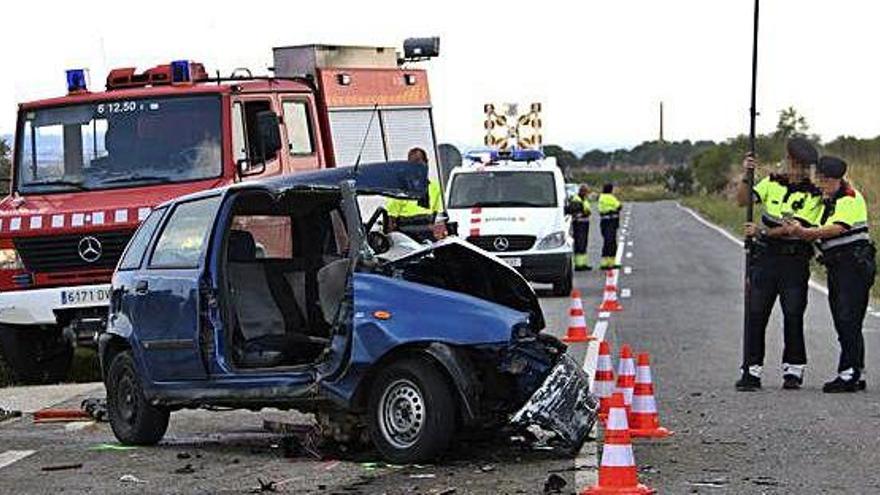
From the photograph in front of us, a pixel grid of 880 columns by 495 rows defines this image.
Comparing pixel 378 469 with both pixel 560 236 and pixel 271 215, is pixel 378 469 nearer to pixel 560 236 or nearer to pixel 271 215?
pixel 271 215

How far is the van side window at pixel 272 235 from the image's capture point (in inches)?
432

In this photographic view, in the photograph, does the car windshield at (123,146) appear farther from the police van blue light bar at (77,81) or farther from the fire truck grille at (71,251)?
the fire truck grille at (71,251)

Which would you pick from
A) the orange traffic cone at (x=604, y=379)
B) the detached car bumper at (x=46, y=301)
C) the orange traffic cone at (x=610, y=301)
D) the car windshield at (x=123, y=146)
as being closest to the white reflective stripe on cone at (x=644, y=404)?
the orange traffic cone at (x=604, y=379)

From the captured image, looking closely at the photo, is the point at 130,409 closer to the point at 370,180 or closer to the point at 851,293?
the point at 370,180

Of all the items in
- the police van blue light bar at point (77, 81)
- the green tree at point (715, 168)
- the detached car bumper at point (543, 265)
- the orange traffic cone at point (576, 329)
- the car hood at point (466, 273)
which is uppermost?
the police van blue light bar at point (77, 81)

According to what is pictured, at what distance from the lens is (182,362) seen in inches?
415

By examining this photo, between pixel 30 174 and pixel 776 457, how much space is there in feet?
27.0

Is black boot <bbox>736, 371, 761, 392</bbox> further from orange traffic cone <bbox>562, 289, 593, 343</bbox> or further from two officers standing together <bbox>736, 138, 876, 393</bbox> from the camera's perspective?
orange traffic cone <bbox>562, 289, 593, 343</bbox>

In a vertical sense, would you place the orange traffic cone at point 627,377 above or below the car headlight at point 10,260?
below

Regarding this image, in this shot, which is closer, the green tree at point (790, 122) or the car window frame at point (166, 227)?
the car window frame at point (166, 227)

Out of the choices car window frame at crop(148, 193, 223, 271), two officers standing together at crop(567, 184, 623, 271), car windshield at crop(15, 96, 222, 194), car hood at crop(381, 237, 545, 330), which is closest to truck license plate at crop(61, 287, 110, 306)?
car windshield at crop(15, 96, 222, 194)

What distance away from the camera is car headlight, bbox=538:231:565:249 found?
24797 mm

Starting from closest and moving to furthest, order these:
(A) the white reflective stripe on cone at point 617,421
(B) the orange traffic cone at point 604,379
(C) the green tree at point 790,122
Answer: (A) the white reflective stripe on cone at point 617,421 < (B) the orange traffic cone at point 604,379 < (C) the green tree at point 790,122

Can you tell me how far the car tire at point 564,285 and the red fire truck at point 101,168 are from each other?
9.01 m
